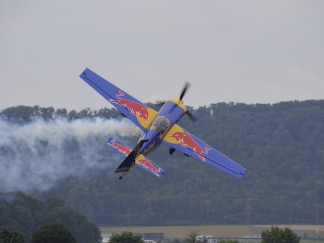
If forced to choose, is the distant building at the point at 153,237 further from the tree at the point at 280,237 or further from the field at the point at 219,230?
A: the tree at the point at 280,237

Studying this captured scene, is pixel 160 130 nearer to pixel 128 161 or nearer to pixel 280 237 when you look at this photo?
pixel 128 161

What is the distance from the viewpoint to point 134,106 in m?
60.6

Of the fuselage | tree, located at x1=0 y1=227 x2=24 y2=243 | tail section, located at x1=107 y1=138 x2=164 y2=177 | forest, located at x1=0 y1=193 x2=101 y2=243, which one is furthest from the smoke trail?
tree, located at x1=0 y1=227 x2=24 y2=243

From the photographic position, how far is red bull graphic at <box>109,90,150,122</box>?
6006 centimetres

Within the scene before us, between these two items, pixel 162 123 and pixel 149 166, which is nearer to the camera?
pixel 162 123

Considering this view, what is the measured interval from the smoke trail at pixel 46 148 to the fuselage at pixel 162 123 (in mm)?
18830

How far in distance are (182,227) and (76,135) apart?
24.4 m

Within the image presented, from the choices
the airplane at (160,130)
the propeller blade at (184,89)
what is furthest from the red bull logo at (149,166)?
the propeller blade at (184,89)

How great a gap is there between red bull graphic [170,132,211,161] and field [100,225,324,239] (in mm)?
46681

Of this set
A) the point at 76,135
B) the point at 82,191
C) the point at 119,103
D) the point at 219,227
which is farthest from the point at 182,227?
the point at 119,103

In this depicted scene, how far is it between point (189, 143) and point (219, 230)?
174 ft

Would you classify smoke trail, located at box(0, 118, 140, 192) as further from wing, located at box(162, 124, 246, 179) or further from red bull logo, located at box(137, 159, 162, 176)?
wing, located at box(162, 124, 246, 179)

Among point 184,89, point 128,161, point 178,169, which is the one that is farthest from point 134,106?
point 178,169

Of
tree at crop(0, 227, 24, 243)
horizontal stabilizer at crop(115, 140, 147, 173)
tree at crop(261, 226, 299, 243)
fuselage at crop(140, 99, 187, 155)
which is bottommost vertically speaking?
tree at crop(0, 227, 24, 243)
